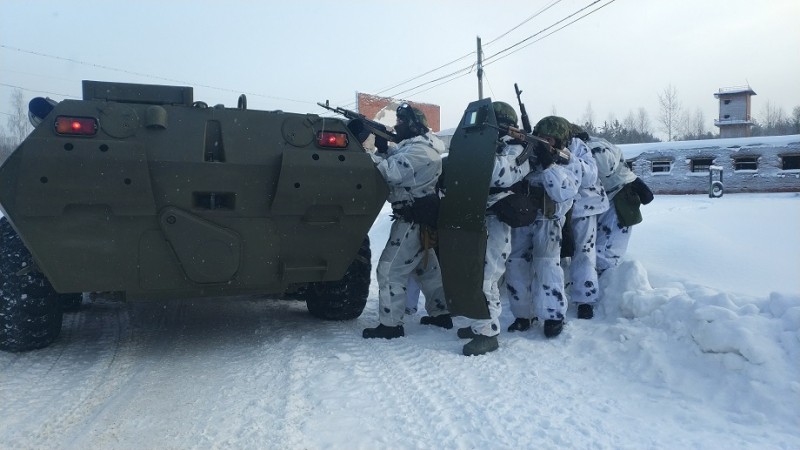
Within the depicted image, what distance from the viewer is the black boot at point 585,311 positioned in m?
4.73

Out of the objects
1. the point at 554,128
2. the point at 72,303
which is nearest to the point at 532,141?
the point at 554,128

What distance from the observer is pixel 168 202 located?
A: 382 centimetres

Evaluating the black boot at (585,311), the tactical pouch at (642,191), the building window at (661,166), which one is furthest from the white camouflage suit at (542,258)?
the building window at (661,166)

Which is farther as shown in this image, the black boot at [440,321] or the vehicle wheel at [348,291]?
the black boot at [440,321]

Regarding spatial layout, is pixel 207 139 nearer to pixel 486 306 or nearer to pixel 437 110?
pixel 486 306

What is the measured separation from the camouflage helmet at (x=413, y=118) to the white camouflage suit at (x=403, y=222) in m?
0.10

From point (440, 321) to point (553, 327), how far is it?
1053 mm

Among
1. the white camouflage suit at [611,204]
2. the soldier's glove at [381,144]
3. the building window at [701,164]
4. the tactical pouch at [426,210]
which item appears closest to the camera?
the tactical pouch at [426,210]

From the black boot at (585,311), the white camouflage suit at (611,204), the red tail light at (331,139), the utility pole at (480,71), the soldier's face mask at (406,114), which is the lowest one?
the black boot at (585,311)

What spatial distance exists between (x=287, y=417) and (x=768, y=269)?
412cm

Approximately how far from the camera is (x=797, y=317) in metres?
3.27

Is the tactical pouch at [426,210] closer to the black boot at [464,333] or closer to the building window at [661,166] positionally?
the black boot at [464,333]

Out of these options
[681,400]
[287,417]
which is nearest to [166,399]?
[287,417]

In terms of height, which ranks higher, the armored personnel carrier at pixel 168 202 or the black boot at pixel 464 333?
the armored personnel carrier at pixel 168 202
